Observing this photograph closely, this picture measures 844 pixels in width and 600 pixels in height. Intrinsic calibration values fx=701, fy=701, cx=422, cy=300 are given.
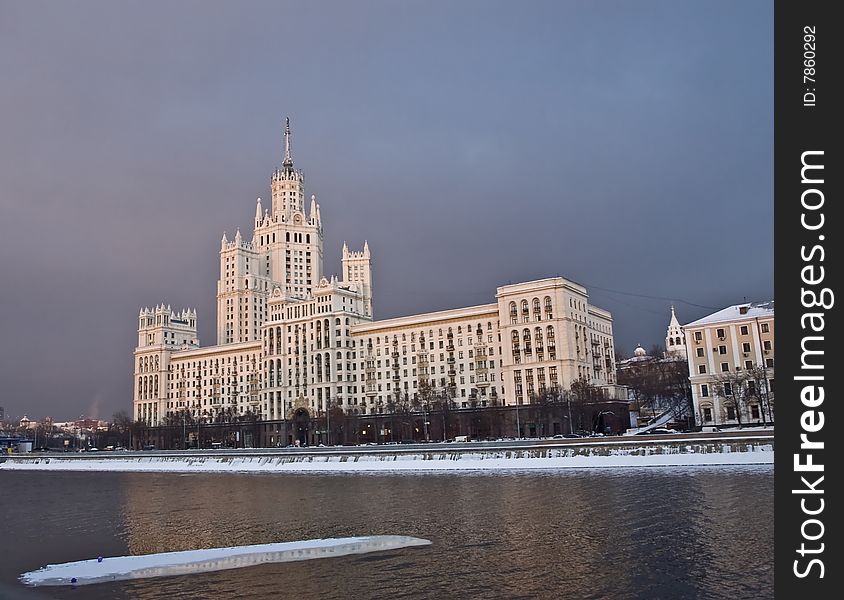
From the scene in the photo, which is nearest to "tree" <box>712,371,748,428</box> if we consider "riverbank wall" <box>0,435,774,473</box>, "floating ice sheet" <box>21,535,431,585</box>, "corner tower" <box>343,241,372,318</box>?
"riverbank wall" <box>0,435,774,473</box>

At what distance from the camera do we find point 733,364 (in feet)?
293

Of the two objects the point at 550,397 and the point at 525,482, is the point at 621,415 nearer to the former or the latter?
the point at 550,397

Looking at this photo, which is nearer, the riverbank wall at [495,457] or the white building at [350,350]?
the riverbank wall at [495,457]

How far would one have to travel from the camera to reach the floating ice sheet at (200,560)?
21.7m

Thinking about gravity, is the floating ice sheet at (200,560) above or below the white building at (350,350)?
below

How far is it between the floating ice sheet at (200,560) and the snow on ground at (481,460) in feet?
126

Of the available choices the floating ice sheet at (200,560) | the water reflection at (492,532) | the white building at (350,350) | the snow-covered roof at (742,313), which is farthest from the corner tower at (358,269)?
the floating ice sheet at (200,560)

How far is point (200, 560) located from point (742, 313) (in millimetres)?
84445

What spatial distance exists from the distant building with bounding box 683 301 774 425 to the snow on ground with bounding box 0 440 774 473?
2946 cm

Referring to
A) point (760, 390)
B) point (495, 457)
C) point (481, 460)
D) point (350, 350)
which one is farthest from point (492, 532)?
point (350, 350)

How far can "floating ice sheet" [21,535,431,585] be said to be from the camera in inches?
854

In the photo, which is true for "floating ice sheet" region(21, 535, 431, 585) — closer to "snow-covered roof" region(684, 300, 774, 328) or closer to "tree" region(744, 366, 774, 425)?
"tree" region(744, 366, 774, 425)

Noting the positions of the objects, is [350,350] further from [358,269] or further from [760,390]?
[760,390]

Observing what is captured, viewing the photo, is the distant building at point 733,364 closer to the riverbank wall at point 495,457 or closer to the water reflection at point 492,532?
the riverbank wall at point 495,457
